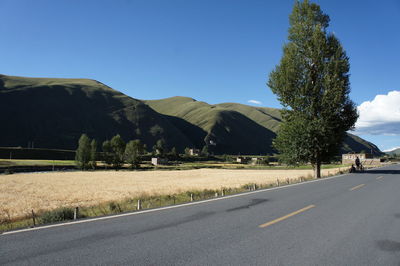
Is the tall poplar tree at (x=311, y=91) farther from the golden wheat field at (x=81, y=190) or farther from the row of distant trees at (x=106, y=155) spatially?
the row of distant trees at (x=106, y=155)

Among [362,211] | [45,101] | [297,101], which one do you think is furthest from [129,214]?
[45,101]

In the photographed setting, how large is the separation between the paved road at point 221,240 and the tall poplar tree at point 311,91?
20.3m

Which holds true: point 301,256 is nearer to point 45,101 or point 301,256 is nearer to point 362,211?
point 362,211

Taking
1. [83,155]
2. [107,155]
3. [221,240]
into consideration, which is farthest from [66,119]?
[221,240]

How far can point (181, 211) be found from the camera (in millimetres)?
9531

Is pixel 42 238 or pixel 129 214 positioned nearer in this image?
pixel 42 238

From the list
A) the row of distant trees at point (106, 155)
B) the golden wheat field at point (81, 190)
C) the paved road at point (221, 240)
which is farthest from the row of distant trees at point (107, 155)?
the paved road at point (221, 240)

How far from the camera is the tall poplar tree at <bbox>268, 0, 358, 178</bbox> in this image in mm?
28734

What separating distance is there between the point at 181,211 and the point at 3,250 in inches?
204

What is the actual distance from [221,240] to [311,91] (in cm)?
2683

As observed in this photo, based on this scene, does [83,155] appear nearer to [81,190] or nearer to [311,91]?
[81,190]

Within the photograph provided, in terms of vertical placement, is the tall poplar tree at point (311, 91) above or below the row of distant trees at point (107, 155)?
above

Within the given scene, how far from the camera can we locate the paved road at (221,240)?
500 cm

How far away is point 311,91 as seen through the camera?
29609 millimetres
